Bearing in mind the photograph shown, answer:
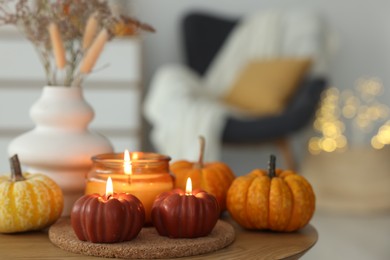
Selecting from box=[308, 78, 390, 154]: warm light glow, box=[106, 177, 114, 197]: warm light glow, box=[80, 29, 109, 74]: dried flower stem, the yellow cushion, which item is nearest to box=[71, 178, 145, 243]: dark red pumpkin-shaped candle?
box=[106, 177, 114, 197]: warm light glow

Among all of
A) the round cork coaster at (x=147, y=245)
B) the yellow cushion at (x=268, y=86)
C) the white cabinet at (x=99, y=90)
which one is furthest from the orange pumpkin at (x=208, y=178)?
the white cabinet at (x=99, y=90)

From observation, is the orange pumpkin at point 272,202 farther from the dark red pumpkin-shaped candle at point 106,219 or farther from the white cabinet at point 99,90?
the white cabinet at point 99,90

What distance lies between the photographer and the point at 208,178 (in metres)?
1.33

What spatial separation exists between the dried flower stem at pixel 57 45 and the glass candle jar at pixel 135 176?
251 millimetres

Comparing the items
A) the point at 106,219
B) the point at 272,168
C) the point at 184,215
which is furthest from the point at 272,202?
the point at 106,219

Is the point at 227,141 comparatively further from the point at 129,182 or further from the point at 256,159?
the point at 129,182

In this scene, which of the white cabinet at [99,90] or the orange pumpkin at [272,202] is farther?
the white cabinet at [99,90]

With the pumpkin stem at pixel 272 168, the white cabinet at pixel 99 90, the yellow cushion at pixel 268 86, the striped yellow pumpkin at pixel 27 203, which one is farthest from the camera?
the white cabinet at pixel 99 90

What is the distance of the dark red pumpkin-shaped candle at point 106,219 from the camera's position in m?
1.04

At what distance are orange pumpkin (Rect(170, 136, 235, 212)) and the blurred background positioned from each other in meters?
1.43

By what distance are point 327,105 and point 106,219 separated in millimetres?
3381

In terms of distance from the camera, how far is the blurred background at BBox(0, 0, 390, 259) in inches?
135

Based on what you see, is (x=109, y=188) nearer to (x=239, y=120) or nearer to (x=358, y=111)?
(x=239, y=120)

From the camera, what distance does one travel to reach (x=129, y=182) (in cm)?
119
